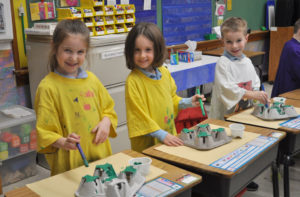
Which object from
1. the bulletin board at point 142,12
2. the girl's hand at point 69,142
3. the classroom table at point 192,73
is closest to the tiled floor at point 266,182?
the classroom table at point 192,73

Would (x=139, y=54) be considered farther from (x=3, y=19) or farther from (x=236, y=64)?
(x=3, y=19)

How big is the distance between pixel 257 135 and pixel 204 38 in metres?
3.55

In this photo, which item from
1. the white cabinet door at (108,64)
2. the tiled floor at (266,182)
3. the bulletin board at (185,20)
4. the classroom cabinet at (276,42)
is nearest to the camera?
the tiled floor at (266,182)

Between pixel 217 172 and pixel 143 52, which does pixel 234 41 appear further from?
pixel 217 172

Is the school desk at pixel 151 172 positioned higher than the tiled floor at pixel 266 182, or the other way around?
the school desk at pixel 151 172

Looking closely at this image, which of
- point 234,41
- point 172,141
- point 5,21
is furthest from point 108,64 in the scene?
point 172,141

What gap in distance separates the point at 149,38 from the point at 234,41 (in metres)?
0.78

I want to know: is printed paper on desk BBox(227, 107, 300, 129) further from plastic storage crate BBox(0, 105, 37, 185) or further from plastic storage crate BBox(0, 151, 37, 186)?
plastic storage crate BBox(0, 151, 37, 186)

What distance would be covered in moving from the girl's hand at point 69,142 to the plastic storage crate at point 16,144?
1.52 metres

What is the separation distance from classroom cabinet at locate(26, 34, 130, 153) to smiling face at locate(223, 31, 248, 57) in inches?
41.6

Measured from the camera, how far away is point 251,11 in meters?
6.12

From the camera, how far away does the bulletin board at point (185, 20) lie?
459cm

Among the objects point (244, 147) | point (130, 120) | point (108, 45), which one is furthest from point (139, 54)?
point (108, 45)

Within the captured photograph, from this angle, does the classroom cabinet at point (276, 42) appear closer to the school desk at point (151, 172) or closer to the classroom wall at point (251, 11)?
the classroom wall at point (251, 11)
